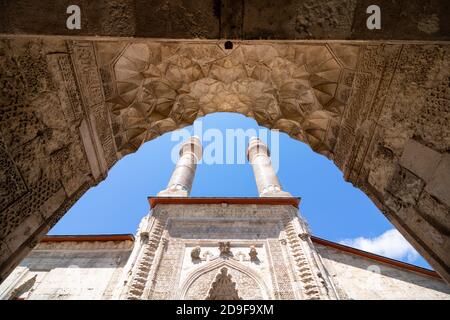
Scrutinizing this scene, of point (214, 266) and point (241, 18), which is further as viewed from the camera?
point (214, 266)

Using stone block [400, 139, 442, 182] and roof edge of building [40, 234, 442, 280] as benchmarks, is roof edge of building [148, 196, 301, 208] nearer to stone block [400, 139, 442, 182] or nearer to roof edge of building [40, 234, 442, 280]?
roof edge of building [40, 234, 442, 280]

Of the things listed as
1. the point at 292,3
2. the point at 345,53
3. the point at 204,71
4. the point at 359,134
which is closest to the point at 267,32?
the point at 292,3

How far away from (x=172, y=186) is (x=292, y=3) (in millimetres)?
10076

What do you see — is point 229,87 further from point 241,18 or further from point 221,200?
point 221,200

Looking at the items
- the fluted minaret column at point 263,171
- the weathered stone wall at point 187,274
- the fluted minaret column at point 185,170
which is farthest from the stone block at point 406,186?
the fluted minaret column at point 185,170

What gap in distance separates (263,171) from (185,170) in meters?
4.00

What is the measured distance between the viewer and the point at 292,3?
1.68 m

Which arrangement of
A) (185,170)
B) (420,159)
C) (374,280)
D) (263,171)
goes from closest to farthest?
(420,159)
(374,280)
(185,170)
(263,171)

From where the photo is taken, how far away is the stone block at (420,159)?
1.75 meters

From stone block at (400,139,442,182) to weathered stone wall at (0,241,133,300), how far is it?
7.11 m

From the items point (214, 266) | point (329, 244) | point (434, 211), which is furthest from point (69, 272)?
point (434, 211)

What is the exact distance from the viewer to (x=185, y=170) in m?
12.9

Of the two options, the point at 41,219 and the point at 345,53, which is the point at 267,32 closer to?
the point at 345,53

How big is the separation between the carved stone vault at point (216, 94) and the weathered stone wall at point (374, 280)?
6259 millimetres
